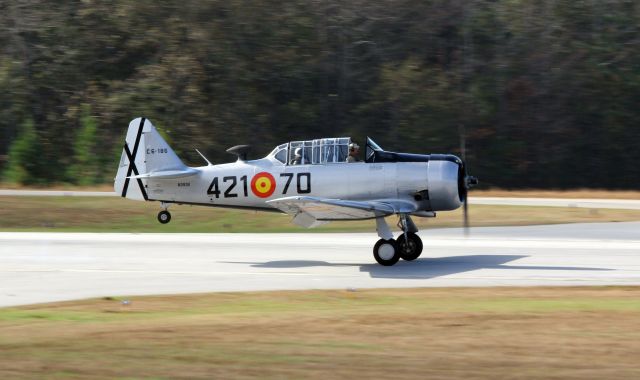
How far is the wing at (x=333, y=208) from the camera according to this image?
55.6ft

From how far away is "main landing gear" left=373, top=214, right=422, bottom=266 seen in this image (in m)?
17.8

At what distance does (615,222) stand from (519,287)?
13.4m

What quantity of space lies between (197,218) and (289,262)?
11511 mm

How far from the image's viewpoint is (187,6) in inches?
1932

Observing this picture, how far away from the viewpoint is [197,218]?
2970 cm

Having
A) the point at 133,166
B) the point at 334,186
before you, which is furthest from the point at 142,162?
the point at 334,186

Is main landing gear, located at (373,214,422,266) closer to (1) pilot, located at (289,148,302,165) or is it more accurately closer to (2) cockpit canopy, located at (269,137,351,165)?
(2) cockpit canopy, located at (269,137,351,165)

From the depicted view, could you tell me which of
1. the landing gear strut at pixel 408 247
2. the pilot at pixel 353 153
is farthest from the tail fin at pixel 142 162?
the landing gear strut at pixel 408 247

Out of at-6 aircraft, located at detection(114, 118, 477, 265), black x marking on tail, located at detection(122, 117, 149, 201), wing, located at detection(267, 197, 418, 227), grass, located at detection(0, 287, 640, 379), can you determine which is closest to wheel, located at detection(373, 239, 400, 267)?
at-6 aircraft, located at detection(114, 118, 477, 265)

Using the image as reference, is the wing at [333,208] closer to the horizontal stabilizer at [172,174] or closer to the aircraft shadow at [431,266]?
the aircraft shadow at [431,266]

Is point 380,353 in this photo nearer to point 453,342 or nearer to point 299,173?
point 453,342

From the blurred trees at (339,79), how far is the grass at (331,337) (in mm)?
34031

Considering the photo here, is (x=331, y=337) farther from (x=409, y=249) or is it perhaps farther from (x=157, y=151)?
(x=157, y=151)

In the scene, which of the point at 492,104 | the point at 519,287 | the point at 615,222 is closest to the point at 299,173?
the point at 519,287
